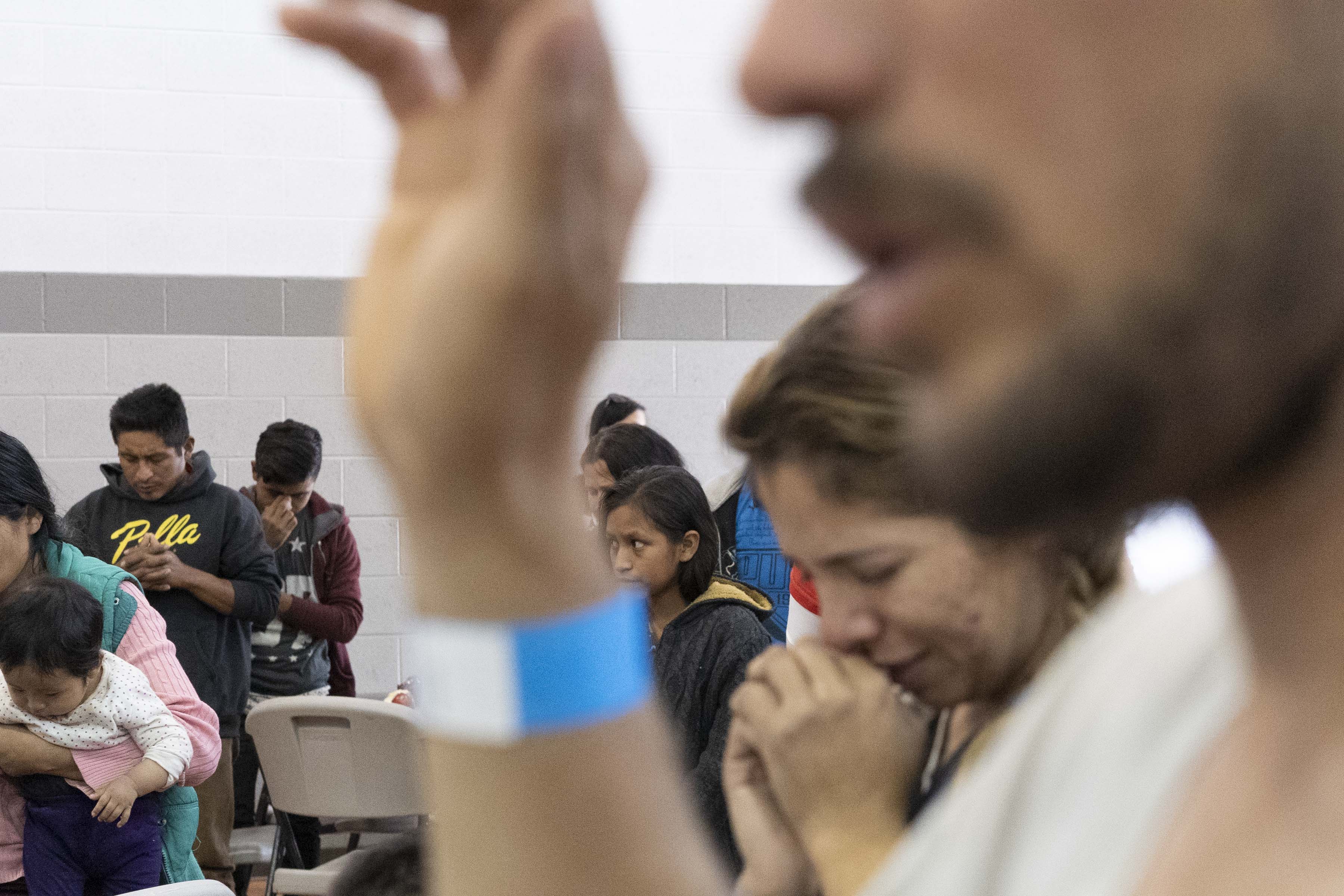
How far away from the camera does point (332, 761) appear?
10.4 feet

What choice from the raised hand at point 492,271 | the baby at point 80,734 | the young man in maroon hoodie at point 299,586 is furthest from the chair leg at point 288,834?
the raised hand at point 492,271

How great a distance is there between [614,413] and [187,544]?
1.32 metres

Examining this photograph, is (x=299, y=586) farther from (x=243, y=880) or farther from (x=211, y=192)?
(x=211, y=192)

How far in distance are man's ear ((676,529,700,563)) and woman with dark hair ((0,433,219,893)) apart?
1.03 metres

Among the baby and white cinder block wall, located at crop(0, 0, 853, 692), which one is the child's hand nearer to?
the baby

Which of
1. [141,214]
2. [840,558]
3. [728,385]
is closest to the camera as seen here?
[840,558]

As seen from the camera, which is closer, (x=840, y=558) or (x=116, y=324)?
(x=840, y=558)

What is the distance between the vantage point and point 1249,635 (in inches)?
15.9

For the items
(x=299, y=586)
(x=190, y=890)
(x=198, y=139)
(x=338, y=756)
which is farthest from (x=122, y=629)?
(x=198, y=139)

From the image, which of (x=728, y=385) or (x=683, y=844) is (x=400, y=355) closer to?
(x=683, y=844)

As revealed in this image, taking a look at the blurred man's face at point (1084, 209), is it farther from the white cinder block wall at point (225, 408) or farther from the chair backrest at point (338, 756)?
the white cinder block wall at point (225, 408)

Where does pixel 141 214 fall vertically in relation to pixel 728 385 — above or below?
above

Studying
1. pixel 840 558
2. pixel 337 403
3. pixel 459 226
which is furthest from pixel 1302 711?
pixel 337 403

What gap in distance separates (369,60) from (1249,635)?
0.33m
